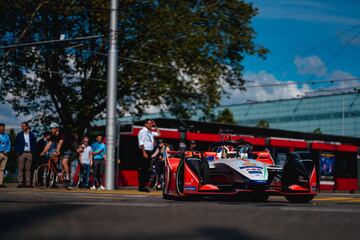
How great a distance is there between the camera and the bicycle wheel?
17.3 meters

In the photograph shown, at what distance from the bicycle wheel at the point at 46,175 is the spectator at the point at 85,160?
9.18 feet

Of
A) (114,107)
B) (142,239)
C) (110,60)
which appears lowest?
(142,239)

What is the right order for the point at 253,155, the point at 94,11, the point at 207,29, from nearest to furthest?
1. the point at 253,155
2. the point at 94,11
3. the point at 207,29

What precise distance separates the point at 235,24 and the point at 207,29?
1908mm

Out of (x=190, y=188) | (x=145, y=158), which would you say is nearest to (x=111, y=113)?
(x=145, y=158)

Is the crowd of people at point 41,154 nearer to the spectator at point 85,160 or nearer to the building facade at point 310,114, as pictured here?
the spectator at point 85,160

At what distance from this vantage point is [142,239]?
4.68m

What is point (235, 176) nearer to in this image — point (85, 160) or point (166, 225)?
point (166, 225)

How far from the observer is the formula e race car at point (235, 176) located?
11750 mm

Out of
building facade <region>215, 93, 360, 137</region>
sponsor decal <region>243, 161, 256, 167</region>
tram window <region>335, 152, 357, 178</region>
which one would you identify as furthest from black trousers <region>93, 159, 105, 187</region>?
building facade <region>215, 93, 360, 137</region>

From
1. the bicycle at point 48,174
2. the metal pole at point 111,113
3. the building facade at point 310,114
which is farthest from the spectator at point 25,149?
the building facade at point 310,114

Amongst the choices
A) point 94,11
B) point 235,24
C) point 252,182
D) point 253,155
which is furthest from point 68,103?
point 252,182

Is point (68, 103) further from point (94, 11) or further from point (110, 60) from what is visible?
point (110, 60)

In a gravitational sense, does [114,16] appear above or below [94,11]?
below
